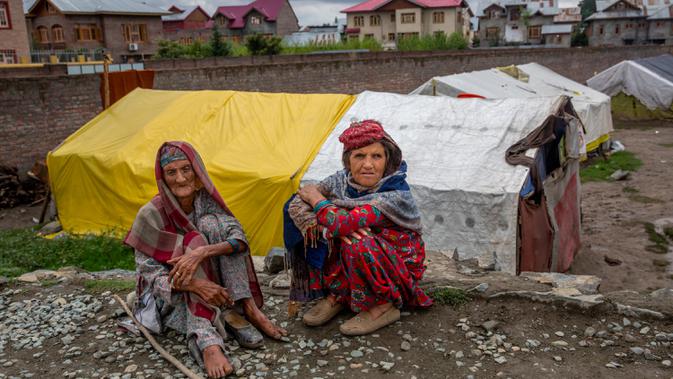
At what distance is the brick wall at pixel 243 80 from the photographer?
34.5 feet

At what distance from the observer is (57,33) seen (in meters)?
34.8

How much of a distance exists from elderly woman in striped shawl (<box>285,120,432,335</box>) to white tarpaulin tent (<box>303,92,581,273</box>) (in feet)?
6.48

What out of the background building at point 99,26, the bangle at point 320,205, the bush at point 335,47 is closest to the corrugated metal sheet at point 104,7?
the background building at point 99,26

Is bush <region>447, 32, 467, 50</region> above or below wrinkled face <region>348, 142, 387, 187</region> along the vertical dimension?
above

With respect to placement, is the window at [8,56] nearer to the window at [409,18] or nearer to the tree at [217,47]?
the tree at [217,47]

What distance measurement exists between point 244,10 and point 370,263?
53.3m

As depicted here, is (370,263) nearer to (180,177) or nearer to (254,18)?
(180,177)

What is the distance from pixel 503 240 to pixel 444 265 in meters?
1.39

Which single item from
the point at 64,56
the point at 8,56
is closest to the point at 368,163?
the point at 8,56

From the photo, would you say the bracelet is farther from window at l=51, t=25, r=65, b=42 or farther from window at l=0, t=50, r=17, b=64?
window at l=51, t=25, r=65, b=42

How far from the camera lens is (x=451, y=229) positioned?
6.00 m

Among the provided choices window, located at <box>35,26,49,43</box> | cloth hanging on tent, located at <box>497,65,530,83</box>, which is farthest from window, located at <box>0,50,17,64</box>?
cloth hanging on tent, located at <box>497,65,530,83</box>

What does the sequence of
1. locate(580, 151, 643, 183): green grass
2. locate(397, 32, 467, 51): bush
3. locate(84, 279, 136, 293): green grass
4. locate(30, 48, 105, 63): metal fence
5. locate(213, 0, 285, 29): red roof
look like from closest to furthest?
locate(84, 279, 136, 293): green grass
locate(580, 151, 643, 183): green grass
locate(30, 48, 105, 63): metal fence
locate(397, 32, 467, 51): bush
locate(213, 0, 285, 29): red roof

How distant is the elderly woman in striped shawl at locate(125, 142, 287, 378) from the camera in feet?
10.2
